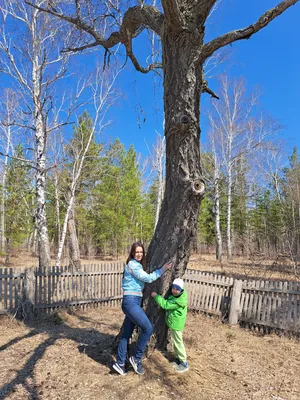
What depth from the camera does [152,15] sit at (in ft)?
13.0

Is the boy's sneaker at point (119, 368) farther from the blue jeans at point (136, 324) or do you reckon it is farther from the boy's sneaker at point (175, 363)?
the boy's sneaker at point (175, 363)

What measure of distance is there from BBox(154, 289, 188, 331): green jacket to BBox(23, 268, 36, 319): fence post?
13.2 ft

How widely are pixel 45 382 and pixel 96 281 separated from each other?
14.8 feet

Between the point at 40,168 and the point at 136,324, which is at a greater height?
the point at 40,168

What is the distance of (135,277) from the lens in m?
3.68

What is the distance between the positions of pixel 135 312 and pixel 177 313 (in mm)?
655

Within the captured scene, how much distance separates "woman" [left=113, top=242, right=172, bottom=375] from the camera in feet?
11.5

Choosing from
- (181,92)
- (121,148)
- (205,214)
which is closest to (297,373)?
(181,92)

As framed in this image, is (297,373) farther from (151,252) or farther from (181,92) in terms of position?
(181,92)

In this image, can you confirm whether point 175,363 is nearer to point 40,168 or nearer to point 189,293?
point 189,293

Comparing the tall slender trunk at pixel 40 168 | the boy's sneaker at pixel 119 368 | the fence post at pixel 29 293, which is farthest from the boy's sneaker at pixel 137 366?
the tall slender trunk at pixel 40 168

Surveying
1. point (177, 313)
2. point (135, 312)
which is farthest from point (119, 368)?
point (177, 313)

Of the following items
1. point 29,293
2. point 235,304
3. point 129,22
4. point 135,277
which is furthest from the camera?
point 235,304

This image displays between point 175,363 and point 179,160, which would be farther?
point 175,363
